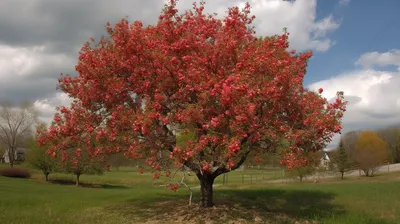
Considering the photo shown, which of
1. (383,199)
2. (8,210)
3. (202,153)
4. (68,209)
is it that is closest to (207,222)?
(202,153)

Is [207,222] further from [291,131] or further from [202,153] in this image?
[291,131]

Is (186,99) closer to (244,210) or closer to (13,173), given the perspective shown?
(244,210)

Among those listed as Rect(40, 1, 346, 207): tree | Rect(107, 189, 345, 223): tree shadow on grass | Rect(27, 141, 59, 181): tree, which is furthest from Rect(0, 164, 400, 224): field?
Rect(27, 141, 59, 181): tree

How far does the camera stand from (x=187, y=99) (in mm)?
15453

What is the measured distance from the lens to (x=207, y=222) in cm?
1599

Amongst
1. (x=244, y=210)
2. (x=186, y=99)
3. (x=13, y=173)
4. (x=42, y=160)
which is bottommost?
(x=244, y=210)

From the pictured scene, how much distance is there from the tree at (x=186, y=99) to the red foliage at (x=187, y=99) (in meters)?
0.05

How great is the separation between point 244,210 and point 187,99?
8115 millimetres

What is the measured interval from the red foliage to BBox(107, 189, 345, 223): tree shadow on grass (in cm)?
311

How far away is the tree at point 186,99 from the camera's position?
13.8 metres

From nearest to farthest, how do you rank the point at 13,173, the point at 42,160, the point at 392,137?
1. the point at 42,160
2. the point at 13,173
3. the point at 392,137

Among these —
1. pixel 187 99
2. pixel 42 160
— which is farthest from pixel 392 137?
pixel 187 99

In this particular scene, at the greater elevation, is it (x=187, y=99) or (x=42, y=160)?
(x=187, y=99)

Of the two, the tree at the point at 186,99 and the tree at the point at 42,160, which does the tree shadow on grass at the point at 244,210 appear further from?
the tree at the point at 42,160
